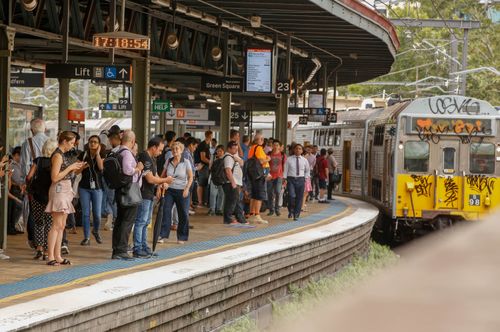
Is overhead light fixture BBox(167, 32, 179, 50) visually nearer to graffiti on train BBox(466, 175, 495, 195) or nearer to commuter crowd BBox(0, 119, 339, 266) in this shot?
commuter crowd BBox(0, 119, 339, 266)

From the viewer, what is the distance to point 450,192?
25.4 m

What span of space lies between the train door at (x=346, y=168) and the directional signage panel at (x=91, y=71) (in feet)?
47.6

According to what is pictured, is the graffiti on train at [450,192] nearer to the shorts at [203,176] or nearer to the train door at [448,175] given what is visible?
the train door at [448,175]

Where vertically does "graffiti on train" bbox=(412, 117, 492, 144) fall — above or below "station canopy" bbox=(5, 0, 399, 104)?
below

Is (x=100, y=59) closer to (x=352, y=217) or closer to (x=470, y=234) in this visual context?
(x=352, y=217)

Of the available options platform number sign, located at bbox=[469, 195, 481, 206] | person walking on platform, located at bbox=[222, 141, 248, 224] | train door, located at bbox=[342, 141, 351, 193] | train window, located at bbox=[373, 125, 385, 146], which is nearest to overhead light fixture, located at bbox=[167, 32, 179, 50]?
person walking on platform, located at bbox=[222, 141, 248, 224]

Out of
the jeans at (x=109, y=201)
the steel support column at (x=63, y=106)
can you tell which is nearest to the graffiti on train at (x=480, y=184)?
the jeans at (x=109, y=201)

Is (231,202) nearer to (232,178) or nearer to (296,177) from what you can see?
(232,178)

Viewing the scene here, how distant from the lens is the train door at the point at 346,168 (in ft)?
124

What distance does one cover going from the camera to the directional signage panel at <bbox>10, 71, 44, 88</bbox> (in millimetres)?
29016

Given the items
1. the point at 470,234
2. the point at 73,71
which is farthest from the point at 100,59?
the point at 470,234

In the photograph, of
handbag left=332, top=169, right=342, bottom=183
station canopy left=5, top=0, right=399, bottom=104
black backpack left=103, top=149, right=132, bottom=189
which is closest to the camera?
black backpack left=103, top=149, right=132, bottom=189

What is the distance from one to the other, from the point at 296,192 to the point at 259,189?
168cm

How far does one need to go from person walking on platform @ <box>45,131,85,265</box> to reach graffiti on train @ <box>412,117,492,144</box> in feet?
47.0
